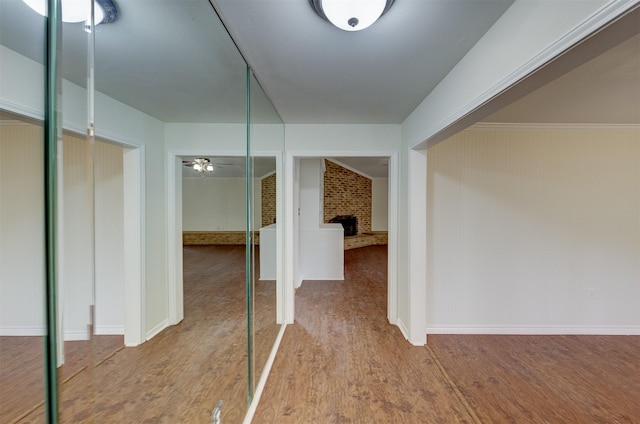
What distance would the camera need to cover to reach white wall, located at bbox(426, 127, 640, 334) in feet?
8.98

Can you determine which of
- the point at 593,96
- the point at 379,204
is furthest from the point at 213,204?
the point at 379,204

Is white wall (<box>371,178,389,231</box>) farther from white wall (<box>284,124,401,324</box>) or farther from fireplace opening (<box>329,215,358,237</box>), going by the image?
white wall (<box>284,124,401,324</box>)

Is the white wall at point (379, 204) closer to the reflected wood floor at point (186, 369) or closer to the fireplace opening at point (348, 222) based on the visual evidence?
the fireplace opening at point (348, 222)

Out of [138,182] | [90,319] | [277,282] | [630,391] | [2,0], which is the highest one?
[2,0]

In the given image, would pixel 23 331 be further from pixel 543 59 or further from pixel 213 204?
pixel 543 59

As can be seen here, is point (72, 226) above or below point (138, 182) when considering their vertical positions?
below

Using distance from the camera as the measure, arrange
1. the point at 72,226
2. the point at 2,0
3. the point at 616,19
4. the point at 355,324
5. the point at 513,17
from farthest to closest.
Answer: the point at 355,324
the point at 513,17
the point at 616,19
the point at 72,226
the point at 2,0

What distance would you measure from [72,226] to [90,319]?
249mm

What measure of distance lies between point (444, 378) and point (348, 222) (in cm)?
629

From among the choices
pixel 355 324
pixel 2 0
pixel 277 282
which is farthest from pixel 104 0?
pixel 355 324

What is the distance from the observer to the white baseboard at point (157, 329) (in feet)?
3.11

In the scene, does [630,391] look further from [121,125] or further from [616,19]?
[121,125]

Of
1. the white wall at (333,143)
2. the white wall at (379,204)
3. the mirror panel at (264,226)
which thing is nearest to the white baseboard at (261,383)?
the mirror panel at (264,226)

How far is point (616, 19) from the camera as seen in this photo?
0.73 meters
